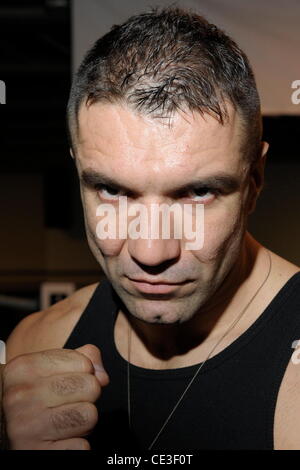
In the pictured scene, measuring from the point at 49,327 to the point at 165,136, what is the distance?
0.54 m

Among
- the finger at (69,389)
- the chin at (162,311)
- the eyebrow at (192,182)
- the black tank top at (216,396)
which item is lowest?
the black tank top at (216,396)

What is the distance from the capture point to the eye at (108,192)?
2.78 ft

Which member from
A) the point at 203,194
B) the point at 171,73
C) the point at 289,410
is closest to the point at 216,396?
the point at 289,410

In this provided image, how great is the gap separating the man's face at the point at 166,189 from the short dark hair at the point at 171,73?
0.06 feet

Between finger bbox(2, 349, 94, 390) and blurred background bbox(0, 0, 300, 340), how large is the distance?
0.65m

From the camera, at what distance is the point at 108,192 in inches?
34.0

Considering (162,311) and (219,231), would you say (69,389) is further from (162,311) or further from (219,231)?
(219,231)

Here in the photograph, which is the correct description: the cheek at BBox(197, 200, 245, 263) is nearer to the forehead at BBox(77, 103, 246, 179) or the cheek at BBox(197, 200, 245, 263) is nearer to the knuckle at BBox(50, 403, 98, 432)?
the forehead at BBox(77, 103, 246, 179)

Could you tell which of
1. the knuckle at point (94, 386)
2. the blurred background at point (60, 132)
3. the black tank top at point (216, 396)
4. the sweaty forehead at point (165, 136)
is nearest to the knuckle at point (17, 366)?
the knuckle at point (94, 386)

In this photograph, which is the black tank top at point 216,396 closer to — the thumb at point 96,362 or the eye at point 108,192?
the thumb at point 96,362

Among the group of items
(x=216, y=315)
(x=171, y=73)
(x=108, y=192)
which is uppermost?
(x=171, y=73)

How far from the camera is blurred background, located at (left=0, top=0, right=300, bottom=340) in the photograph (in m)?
1.42
